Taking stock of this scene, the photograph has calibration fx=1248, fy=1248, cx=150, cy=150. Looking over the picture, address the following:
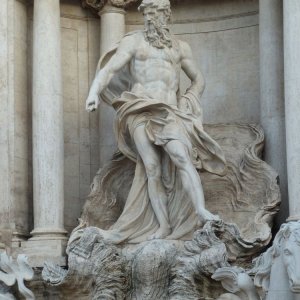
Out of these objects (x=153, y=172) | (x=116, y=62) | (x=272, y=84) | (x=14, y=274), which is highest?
(x=116, y=62)

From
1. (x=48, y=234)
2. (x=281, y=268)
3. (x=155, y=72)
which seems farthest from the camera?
(x=48, y=234)

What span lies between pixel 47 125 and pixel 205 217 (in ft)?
8.68

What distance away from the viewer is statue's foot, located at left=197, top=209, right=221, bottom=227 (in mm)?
13883

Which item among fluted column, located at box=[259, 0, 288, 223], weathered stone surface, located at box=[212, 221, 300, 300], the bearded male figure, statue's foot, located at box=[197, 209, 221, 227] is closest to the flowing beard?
the bearded male figure

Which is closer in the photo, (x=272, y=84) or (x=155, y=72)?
(x=155, y=72)

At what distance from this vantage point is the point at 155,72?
1484 centimetres

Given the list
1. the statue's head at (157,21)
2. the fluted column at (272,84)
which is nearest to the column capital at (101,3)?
the statue's head at (157,21)

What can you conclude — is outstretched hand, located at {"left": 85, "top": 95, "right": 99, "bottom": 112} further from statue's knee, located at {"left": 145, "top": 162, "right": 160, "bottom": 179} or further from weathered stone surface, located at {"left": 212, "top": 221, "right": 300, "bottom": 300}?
weathered stone surface, located at {"left": 212, "top": 221, "right": 300, "bottom": 300}

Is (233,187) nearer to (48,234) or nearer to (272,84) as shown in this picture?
(272,84)

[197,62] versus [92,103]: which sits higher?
[197,62]

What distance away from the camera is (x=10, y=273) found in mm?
14094

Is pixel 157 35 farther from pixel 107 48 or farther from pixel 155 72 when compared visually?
pixel 107 48

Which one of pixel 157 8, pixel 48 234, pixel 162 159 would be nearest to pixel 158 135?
pixel 162 159

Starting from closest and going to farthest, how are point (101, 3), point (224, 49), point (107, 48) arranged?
point (107, 48), point (101, 3), point (224, 49)
